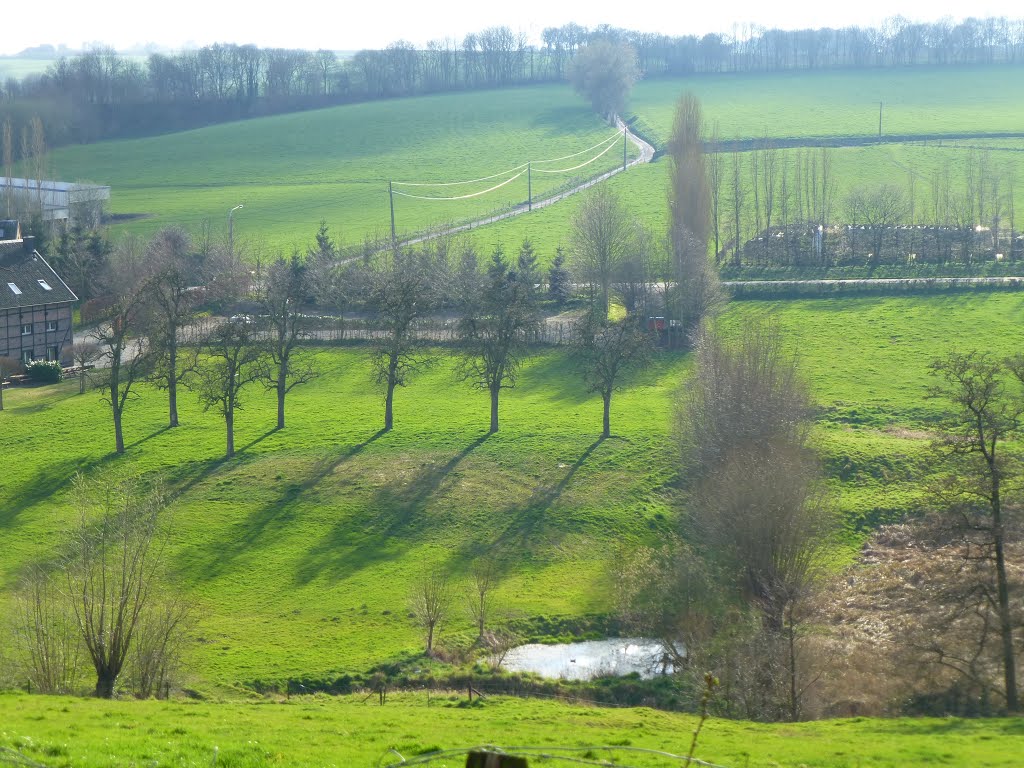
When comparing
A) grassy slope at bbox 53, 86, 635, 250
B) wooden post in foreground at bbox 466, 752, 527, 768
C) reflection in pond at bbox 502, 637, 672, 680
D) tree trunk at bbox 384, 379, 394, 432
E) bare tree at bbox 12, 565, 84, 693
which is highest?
grassy slope at bbox 53, 86, 635, 250

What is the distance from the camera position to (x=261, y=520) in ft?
166

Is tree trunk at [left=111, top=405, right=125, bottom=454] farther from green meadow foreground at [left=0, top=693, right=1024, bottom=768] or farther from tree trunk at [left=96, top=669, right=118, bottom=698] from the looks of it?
green meadow foreground at [left=0, top=693, right=1024, bottom=768]

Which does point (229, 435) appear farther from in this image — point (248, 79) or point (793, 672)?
point (248, 79)

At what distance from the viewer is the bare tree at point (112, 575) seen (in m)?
30.6

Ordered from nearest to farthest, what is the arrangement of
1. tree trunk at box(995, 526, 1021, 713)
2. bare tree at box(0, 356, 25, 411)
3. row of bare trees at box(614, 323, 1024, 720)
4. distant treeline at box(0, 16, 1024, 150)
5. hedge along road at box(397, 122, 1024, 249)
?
tree trunk at box(995, 526, 1021, 713) → row of bare trees at box(614, 323, 1024, 720) → bare tree at box(0, 356, 25, 411) → hedge along road at box(397, 122, 1024, 249) → distant treeline at box(0, 16, 1024, 150)

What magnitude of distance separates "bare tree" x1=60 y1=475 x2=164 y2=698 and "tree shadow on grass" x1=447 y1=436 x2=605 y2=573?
12111mm

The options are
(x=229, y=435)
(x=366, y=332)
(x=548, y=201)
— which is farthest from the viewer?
(x=548, y=201)

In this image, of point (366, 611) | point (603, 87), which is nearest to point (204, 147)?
point (603, 87)

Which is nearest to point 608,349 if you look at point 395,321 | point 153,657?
point 395,321

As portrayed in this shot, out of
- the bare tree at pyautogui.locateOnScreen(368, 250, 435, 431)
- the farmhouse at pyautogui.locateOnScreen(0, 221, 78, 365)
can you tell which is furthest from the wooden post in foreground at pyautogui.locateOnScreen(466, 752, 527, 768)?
the farmhouse at pyautogui.locateOnScreen(0, 221, 78, 365)

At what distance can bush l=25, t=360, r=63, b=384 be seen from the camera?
71.9 meters

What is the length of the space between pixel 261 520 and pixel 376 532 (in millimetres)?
5214

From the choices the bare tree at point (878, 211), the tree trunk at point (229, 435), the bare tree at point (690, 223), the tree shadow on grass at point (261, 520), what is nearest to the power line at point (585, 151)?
the bare tree at point (878, 211)

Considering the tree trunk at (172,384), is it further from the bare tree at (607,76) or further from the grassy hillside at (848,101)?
the bare tree at (607,76)
